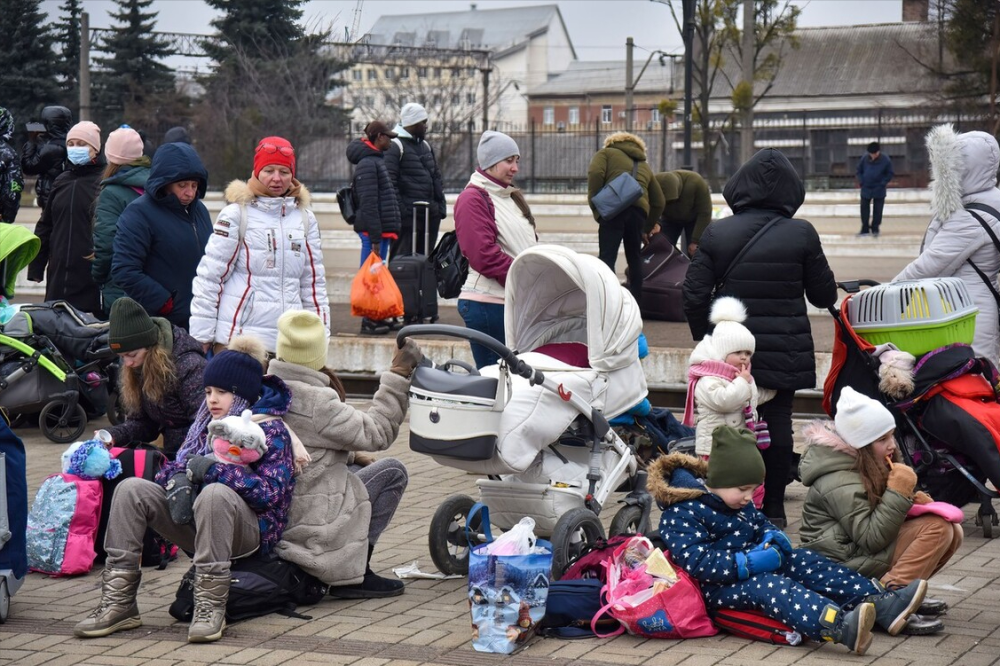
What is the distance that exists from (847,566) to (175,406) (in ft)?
9.96

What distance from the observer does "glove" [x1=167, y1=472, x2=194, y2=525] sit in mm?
5164

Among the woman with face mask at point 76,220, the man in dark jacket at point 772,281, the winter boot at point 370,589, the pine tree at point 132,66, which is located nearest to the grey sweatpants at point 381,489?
the winter boot at point 370,589

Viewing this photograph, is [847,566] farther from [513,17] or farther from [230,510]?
[513,17]

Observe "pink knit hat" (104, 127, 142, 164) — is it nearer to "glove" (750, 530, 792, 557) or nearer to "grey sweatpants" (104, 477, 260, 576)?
"grey sweatpants" (104, 477, 260, 576)

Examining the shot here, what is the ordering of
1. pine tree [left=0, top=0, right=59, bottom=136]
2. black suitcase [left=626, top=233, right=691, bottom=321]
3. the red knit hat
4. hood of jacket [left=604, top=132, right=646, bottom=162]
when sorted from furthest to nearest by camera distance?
1. pine tree [left=0, top=0, right=59, bottom=136]
2. black suitcase [left=626, top=233, right=691, bottom=321]
3. hood of jacket [left=604, top=132, right=646, bottom=162]
4. the red knit hat

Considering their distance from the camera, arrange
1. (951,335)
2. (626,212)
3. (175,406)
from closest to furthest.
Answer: (175,406) → (951,335) → (626,212)

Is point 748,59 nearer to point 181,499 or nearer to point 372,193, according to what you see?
point 372,193

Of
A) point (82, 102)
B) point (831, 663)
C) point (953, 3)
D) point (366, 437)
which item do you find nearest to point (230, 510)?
point (366, 437)

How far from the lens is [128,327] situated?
601cm

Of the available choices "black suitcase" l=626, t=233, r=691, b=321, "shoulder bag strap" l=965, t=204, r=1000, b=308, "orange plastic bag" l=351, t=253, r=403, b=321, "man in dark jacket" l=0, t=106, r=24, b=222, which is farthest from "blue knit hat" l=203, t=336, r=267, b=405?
"black suitcase" l=626, t=233, r=691, b=321

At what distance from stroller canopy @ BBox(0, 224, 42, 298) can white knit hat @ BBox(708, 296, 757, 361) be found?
4578 mm

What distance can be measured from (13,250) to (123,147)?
0.98m

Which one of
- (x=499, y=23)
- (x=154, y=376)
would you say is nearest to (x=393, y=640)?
(x=154, y=376)

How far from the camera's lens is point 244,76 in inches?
1179
